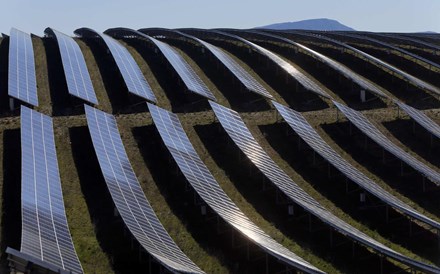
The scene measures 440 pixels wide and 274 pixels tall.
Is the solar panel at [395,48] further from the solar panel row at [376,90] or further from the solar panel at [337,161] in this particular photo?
the solar panel at [337,161]

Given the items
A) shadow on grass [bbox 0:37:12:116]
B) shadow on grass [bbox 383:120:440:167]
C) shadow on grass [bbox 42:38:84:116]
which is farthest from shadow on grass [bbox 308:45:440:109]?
shadow on grass [bbox 0:37:12:116]

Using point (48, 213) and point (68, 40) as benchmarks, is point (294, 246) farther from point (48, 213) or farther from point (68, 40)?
point (68, 40)

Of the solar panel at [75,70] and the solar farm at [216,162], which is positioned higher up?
the solar panel at [75,70]

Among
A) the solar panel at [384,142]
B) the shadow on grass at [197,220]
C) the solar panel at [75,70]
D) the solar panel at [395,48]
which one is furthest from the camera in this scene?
the solar panel at [395,48]

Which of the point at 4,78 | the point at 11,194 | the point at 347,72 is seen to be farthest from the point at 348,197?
the point at 4,78

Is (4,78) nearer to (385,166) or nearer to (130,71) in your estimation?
(130,71)

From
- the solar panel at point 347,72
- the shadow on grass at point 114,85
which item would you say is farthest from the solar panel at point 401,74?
the shadow on grass at point 114,85
